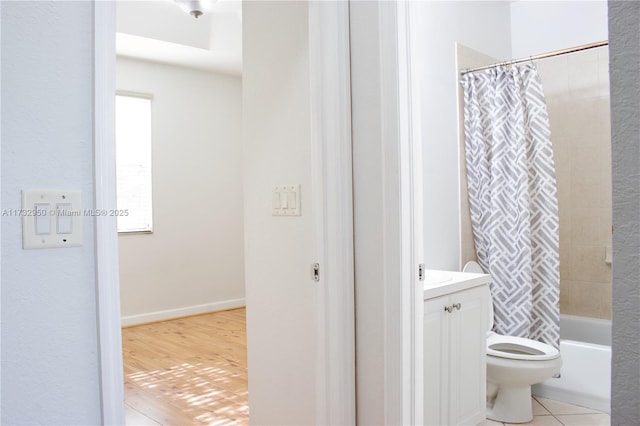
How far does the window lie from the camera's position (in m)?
4.66

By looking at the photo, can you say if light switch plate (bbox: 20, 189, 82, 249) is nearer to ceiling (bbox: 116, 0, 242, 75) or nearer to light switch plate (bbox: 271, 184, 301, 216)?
light switch plate (bbox: 271, 184, 301, 216)

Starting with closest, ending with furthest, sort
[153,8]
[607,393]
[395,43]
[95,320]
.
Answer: [95,320], [395,43], [607,393], [153,8]

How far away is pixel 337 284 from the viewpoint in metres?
1.65

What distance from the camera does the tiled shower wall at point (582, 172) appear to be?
358 cm

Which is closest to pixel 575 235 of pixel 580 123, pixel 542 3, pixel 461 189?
pixel 580 123

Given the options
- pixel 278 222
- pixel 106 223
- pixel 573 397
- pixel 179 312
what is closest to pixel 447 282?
pixel 278 222

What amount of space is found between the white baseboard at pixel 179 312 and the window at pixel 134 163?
0.82m

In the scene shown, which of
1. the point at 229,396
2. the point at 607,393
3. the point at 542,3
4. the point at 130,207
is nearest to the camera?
the point at 607,393

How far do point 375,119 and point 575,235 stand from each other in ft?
9.01

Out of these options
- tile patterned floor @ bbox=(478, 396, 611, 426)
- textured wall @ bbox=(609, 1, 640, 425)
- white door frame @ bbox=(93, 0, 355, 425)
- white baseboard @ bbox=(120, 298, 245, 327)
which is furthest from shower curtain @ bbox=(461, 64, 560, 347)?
white baseboard @ bbox=(120, 298, 245, 327)

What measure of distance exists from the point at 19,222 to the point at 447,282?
1763 mm

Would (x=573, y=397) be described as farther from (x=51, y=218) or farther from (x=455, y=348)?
(x=51, y=218)

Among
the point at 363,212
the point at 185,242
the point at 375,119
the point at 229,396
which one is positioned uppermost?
the point at 375,119

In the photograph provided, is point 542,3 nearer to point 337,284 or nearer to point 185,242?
point 337,284
